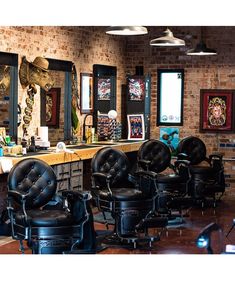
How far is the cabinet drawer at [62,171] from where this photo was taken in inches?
347

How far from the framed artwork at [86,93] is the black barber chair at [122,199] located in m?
2.84

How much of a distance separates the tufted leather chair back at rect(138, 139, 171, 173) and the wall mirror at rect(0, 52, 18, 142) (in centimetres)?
173

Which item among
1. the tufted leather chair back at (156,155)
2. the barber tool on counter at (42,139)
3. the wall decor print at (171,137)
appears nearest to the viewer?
the barber tool on counter at (42,139)

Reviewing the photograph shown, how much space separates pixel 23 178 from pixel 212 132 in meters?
5.85

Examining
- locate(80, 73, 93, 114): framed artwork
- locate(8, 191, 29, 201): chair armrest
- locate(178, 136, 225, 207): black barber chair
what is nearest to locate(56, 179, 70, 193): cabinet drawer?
locate(80, 73, 93, 114): framed artwork

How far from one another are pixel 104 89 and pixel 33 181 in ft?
16.8

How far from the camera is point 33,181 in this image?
6578 millimetres

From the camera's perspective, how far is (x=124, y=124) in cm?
1220

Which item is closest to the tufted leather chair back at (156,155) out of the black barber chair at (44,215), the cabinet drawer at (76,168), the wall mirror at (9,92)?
the cabinet drawer at (76,168)

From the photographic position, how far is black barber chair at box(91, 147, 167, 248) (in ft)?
25.0

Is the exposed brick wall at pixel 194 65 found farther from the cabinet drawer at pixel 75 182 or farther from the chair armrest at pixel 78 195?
the chair armrest at pixel 78 195

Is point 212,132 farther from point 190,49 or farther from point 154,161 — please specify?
point 154,161

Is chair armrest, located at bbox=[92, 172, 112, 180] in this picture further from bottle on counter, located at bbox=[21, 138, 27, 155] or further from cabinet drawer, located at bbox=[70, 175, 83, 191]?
cabinet drawer, located at bbox=[70, 175, 83, 191]

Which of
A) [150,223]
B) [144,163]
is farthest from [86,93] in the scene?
[150,223]
